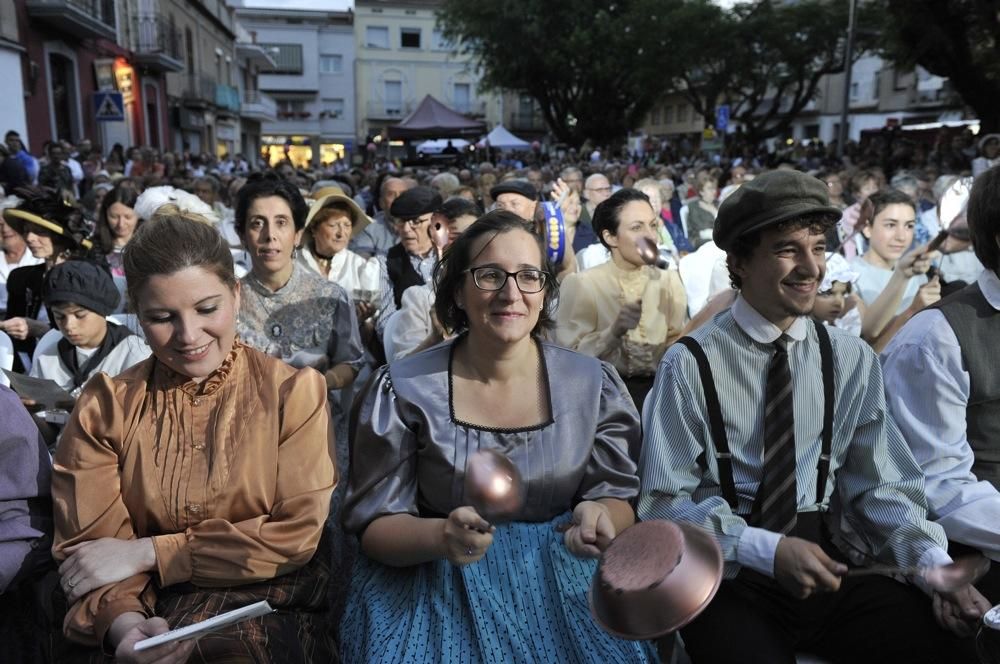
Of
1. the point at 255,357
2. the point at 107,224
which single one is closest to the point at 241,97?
the point at 107,224

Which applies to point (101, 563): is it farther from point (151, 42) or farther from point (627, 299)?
point (151, 42)

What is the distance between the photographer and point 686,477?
2184 mm

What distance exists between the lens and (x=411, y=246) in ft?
18.0

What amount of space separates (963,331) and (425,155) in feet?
90.3

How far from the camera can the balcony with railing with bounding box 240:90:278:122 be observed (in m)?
49.5

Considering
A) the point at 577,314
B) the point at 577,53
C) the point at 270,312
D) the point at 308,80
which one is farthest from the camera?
the point at 308,80

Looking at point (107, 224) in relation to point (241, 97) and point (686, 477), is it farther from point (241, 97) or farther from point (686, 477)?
point (241, 97)

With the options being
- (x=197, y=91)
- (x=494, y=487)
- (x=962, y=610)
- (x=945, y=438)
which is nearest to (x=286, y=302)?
(x=494, y=487)

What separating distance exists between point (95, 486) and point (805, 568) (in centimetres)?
175

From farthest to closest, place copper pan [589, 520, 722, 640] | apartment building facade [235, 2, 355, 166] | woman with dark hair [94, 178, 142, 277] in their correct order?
1. apartment building facade [235, 2, 355, 166]
2. woman with dark hair [94, 178, 142, 277]
3. copper pan [589, 520, 722, 640]

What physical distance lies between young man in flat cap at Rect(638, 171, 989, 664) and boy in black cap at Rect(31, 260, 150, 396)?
2.31 m

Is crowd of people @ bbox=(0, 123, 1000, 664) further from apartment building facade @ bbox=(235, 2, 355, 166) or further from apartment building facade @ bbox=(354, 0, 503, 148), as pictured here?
apartment building facade @ bbox=(235, 2, 355, 166)

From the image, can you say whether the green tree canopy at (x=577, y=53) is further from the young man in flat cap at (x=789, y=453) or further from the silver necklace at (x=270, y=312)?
the young man in flat cap at (x=789, y=453)

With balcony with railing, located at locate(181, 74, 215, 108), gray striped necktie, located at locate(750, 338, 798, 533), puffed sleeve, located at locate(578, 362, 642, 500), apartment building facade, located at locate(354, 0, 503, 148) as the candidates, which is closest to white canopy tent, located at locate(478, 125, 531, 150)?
balcony with railing, located at locate(181, 74, 215, 108)
